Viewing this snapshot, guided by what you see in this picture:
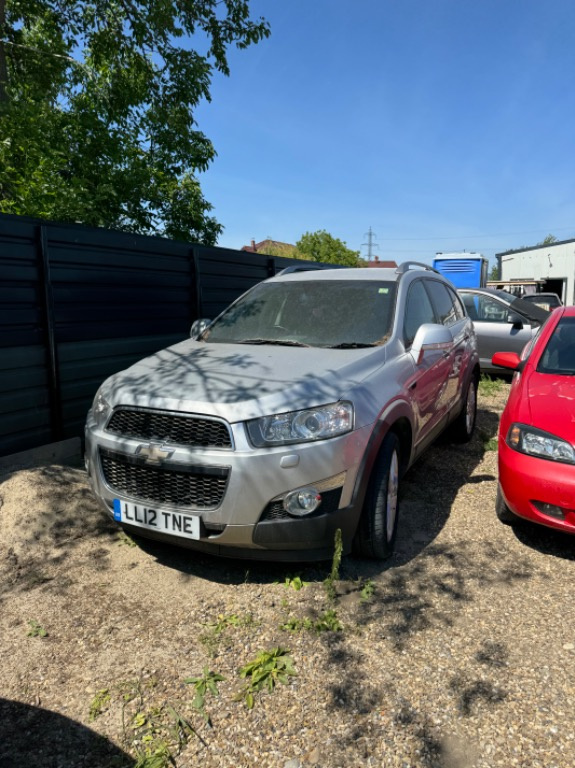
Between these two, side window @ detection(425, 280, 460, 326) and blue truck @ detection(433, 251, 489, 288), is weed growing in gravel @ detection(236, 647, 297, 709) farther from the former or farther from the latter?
blue truck @ detection(433, 251, 489, 288)

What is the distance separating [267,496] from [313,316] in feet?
5.58

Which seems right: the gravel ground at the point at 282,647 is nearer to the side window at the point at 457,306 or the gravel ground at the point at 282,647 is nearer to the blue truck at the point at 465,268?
the side window at the point at 457,306

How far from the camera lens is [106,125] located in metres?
9.30

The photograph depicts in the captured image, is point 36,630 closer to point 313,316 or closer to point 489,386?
point 313,316

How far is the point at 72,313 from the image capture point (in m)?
4.86

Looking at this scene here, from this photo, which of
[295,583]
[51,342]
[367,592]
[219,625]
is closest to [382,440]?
[367,592]

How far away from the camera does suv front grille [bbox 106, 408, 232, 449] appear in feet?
8.54

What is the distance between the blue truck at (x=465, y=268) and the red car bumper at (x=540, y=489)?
18357 mm

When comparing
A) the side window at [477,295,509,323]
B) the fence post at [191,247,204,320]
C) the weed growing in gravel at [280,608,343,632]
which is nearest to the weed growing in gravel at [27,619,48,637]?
the weed growing in gravel at [280,608,343,632]

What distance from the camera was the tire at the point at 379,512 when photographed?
2904 mm

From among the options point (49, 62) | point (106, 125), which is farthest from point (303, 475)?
point (49, 62)

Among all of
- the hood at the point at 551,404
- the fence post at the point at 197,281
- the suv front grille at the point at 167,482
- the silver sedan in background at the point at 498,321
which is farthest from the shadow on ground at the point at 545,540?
the silver sedan in background at the point at 498,321

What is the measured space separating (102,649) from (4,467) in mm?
2203

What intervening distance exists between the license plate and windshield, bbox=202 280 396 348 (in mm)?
1466
